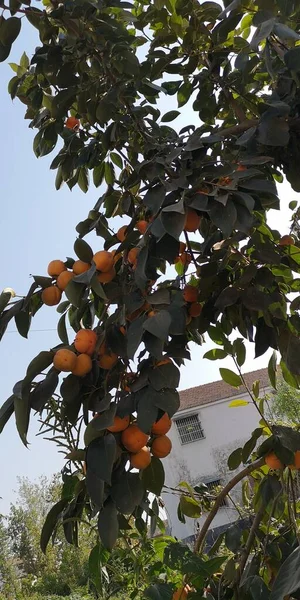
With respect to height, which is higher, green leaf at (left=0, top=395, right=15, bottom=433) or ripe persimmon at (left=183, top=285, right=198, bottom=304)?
ripe persimmon at (left=183, top=285, right=198, bottom=304)

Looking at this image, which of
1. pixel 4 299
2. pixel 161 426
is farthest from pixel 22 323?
pixel 161 426

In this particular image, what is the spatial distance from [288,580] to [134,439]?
0.27 m

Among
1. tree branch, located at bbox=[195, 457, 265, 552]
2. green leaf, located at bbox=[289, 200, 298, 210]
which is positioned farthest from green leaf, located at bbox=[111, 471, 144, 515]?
green leaf, located at bbox=[289, 200, 298, 210]

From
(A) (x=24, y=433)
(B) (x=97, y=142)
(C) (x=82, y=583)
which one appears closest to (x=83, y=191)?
(B) (x=97, y=142)

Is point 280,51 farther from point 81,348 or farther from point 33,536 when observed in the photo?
point 33,536

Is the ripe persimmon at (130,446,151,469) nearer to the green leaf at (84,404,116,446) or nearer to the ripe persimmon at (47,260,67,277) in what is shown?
the green leaf at (84,404,116,446)

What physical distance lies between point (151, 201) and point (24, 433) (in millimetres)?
324

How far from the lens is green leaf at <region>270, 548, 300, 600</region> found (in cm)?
65

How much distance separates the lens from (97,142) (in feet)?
3.70

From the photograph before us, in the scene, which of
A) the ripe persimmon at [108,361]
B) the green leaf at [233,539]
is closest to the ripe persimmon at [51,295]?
the ripe persimmon at [108,361]

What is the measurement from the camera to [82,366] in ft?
2.25

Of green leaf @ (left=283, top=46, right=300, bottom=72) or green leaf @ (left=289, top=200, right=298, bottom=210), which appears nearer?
green leaf @ (left=283, top=46, right=300, bottom=72)

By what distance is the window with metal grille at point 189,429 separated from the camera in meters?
12.8

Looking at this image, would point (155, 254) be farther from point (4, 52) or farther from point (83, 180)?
point (83, 180)
